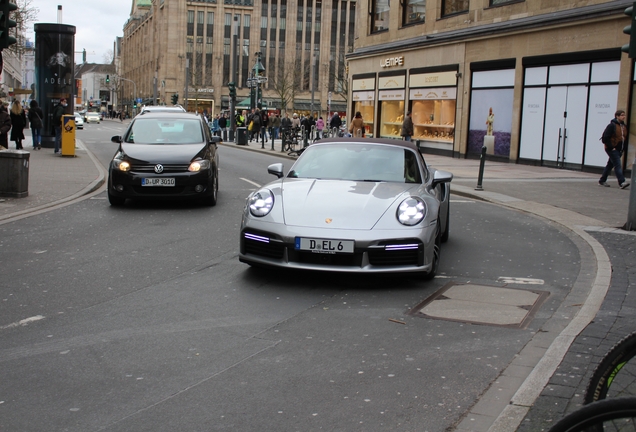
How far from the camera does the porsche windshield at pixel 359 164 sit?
28.0 ft

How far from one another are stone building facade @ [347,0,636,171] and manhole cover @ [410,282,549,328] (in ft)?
55.6

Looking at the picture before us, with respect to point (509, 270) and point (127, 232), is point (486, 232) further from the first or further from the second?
point (127, 232)

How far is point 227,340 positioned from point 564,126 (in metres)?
21.9

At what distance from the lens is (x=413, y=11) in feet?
118

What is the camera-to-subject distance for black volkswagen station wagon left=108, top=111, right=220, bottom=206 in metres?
12.6

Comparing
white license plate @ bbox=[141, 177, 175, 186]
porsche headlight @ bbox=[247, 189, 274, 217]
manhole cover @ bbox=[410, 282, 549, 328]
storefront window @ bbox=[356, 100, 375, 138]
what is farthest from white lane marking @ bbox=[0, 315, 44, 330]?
storefront window @ bbox=[356, 100, 375, 138]

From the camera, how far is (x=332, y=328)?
19.3 feet

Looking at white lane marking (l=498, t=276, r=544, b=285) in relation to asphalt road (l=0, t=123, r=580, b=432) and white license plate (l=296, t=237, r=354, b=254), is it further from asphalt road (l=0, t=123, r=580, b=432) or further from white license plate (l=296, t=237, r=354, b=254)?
white license plate (l=296, t=237, r=354, b=254)

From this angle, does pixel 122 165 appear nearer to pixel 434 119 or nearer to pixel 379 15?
pixel 434 119

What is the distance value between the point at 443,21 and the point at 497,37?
4552 mm

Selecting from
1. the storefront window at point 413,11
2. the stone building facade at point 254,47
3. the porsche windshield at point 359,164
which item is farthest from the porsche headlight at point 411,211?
the stone building facade at point 254,47

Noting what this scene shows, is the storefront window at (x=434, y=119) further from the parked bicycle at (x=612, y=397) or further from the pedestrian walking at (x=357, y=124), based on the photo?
the parked bicycle at (x=612, y=397)

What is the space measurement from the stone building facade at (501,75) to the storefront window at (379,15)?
0.17ft

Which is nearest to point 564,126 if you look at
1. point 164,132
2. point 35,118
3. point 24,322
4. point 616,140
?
point 616,140
